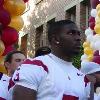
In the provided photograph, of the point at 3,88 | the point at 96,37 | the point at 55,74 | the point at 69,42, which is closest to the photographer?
the point at 55,74

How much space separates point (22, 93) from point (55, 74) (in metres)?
0.28

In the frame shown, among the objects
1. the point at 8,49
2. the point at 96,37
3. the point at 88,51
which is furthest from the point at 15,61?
the point at 88,51

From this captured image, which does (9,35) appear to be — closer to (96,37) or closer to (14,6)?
(14,6)

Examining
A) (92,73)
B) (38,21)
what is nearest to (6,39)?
(92,73)

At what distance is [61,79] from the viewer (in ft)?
10.3

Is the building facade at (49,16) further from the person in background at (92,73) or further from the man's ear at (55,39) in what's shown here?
the person in background at (92,73)

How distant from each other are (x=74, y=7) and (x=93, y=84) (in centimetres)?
923

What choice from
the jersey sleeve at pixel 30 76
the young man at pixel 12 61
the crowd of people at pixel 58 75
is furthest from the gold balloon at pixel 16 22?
the jersey sleeve at pixel 30 76

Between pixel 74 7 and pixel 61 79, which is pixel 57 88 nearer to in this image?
pixel 61 79

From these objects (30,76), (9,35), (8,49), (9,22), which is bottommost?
(30,76)

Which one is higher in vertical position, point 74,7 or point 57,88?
point 74,7

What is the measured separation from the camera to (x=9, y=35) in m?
4.88

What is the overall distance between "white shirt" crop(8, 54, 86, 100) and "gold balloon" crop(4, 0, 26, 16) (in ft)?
6.14

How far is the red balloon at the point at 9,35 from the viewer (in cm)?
488
